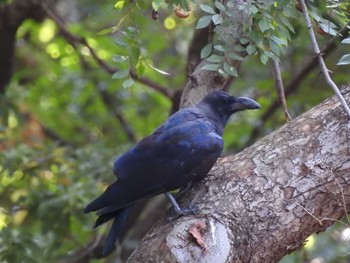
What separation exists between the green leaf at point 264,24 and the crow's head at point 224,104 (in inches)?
25.7

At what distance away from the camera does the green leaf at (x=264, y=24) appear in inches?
121

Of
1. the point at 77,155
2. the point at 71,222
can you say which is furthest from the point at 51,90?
the point at 71,222

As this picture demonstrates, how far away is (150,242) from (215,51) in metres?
0.81

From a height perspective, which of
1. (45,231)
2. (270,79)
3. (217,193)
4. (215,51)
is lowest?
(270,79)

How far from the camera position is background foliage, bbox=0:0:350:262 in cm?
340

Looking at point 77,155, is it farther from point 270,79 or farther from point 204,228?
point 204,228

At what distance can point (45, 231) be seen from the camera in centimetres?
480

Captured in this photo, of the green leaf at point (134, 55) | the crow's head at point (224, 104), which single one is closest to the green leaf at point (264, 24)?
the green leaf at point (134, 55)

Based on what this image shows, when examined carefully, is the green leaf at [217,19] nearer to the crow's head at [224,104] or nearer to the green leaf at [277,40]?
the green leaf at [277,40]

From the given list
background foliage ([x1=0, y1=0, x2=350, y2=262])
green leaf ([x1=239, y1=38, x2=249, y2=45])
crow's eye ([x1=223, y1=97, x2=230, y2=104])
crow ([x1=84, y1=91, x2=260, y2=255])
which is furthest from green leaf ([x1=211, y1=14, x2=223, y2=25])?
crow's eye ([x1=223, y1=97, x2=230, y2=104])

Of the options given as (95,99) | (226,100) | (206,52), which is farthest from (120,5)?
(95,99)

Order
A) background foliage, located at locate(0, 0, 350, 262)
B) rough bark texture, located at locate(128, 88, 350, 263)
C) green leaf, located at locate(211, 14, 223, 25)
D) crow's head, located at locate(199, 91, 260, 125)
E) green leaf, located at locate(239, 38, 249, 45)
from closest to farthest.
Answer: rough bark texture, located at locate(128, 88, 350, 263) → green leaf, located at locate(211, 14, 223, 25) → green leaf, located at locate(239, 38, 249, 45) → background foliage, located at locate(0, 0, 350, 262) → crow's head, located at locate(199, 91, 260, 125)

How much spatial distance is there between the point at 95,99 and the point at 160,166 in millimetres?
2968

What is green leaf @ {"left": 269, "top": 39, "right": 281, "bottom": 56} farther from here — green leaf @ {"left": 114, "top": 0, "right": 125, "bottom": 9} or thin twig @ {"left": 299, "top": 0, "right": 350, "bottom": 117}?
green leaf @ {"left": 114, "top": 0, "right": 125, "bottom": 9}
